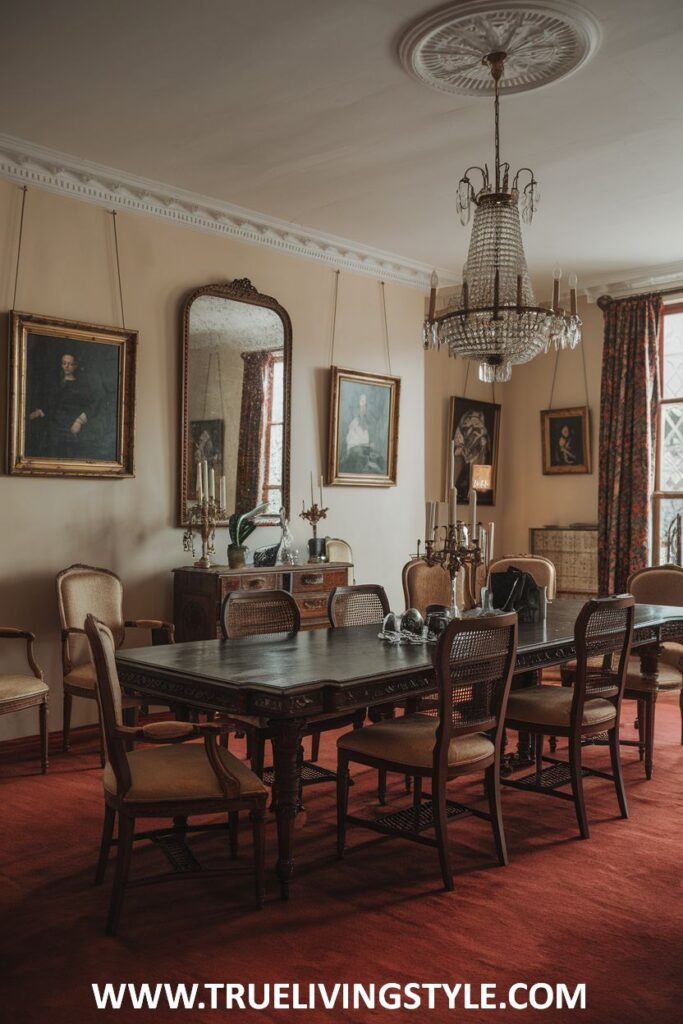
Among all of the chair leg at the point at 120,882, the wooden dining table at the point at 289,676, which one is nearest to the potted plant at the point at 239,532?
the wooden dining table at the point at 289,676

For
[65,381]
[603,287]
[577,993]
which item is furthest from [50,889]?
[603,287]

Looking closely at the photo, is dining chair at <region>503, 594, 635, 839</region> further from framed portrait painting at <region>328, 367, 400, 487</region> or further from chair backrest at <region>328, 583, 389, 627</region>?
framed portrait painting at <region>328, 367, 400, 487</region>

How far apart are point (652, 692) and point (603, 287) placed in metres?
4.40

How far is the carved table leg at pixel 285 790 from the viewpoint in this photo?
11.0 feet

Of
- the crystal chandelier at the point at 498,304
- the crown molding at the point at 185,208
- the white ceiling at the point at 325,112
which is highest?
the white ceiling at the point at 325,112

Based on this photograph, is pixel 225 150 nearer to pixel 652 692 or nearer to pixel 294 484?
pixel 294 484

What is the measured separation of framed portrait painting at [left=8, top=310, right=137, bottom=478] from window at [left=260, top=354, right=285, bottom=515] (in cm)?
114

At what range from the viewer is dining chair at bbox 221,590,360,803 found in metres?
4.39

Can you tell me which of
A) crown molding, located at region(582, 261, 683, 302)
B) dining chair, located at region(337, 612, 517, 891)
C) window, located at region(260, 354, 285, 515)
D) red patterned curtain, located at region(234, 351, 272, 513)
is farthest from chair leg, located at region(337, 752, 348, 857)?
crown molding, located at region(582, 261, 683, 302)

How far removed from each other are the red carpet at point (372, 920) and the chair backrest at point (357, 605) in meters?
1.06

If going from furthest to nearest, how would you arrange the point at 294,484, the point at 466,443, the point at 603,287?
the point at 466,443 < the point at 603,287 < the point at 294,484

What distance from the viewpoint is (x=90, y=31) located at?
13.3 ft

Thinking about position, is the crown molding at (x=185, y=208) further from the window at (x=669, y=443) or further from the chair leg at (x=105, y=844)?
the chair leg at (x=105, y=844)

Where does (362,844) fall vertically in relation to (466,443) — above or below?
below
